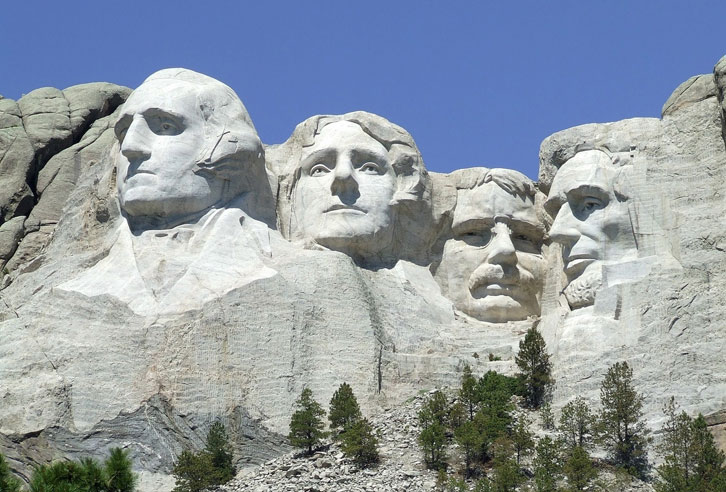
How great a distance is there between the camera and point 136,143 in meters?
35.1

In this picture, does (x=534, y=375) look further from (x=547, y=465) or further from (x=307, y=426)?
(x=307, y=426)

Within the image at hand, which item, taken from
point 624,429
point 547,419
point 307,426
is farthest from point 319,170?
point 624,429

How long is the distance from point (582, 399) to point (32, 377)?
24.3 ft

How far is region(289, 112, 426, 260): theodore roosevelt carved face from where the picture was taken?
117 ft

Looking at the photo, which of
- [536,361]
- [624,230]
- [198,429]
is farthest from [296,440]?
[624,230]

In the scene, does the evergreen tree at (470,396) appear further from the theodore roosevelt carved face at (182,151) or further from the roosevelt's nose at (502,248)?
the theodore roosevelt carved face at (182,151)

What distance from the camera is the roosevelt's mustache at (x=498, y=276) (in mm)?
36188

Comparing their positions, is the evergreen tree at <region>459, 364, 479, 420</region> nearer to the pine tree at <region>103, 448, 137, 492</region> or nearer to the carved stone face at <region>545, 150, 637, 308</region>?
the carved stone face at <region>545, 150, 637, 308</region>

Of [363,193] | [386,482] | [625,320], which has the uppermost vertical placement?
[363,193]

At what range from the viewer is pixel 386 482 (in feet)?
103

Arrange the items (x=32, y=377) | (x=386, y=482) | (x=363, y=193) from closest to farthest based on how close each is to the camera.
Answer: (x=386, y=482) < (x=32, y=377) < (x=363, y=193)

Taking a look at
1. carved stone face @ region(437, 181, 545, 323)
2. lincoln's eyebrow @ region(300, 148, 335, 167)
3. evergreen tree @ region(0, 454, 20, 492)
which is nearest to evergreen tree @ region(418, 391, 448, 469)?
carved stone face @ region(437, 181, 545, 323)

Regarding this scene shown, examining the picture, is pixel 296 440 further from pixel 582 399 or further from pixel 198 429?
pixel 582 399

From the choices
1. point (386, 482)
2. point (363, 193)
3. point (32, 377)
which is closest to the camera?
point (386, 482)
